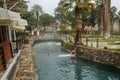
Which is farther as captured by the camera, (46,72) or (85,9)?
(85,9)

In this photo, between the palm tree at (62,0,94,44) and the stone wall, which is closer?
the stone wall

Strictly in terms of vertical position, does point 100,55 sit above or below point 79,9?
below

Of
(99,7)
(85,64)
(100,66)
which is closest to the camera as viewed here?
(100,66)

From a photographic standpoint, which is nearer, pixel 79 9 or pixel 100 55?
pixel 100 55

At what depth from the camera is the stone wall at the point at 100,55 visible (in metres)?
22.5

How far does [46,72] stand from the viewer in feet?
74.5

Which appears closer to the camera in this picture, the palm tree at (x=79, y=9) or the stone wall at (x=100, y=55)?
the stone wall at (x=100, y=55)

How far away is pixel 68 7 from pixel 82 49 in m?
8.47

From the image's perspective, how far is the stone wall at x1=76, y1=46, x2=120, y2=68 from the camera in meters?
22.5

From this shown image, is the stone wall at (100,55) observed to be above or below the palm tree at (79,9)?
below

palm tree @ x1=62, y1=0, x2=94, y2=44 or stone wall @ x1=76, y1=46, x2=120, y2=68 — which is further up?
palm tree @ x1=62, y1=0, x2=94, y2=44

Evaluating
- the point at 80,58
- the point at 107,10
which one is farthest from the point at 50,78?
the point at 107,10

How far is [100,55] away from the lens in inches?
1022

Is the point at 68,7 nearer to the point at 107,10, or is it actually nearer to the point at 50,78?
the point at 107,10
